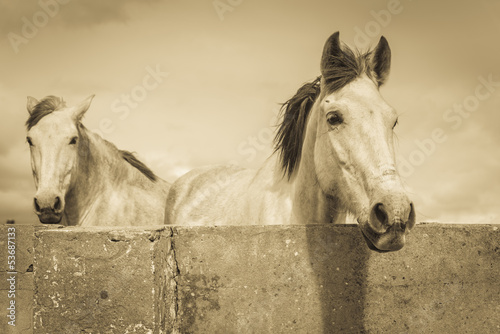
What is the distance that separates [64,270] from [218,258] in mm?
843

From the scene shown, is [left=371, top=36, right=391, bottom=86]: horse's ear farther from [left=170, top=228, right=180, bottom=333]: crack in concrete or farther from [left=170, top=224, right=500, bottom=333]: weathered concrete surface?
[left=170, top=228, right=180, bottom=333]: crack in concrete

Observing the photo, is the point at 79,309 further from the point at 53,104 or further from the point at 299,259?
the point at 53,104

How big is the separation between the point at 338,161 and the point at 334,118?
261 millimetres

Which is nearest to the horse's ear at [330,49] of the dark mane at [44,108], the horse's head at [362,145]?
the horse's head at [362,145]

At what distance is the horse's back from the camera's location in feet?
16.5

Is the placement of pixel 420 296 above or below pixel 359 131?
below

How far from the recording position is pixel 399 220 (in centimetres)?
201

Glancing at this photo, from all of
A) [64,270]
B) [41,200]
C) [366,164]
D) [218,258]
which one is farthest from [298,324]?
[41,200]

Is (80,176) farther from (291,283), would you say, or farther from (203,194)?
(291,283)

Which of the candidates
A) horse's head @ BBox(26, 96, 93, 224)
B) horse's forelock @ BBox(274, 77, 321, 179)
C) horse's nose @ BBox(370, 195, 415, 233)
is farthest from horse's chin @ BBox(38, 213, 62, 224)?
horse's nose @ BBox(370, 195, 415, 233)

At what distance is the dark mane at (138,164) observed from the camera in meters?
6.29

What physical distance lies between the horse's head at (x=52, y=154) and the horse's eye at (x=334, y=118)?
3361mm

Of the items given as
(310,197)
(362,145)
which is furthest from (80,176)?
(362,145)

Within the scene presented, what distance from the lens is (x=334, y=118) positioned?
260cm
